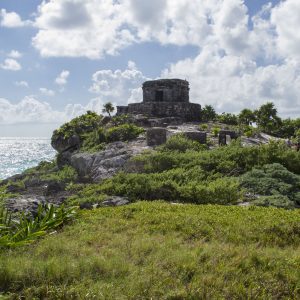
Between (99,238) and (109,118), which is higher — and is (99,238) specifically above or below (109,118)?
below

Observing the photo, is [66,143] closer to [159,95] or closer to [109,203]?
[159,95]

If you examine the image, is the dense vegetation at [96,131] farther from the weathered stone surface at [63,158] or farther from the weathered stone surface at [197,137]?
the weathered stone surface at [197,137]

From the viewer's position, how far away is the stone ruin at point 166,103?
112 feet

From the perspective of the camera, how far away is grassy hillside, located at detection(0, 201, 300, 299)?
196 inches

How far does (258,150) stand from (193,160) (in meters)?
2.74

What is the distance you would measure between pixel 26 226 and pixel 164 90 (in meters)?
30.0

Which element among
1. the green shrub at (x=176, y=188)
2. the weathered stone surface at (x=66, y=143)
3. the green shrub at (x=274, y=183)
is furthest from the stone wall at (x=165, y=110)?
the green shrub at (x=274, y=183)

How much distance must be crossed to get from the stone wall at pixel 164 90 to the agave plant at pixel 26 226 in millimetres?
27714

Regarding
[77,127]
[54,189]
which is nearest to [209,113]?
[77,127]

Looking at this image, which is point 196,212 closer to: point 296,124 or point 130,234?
point 130,234

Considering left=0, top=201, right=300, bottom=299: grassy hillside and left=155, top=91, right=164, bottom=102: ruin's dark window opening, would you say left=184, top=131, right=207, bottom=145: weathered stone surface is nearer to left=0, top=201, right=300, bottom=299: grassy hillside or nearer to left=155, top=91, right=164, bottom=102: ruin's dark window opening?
left=0, top=201, right=300, bottom=299: grassy hillside

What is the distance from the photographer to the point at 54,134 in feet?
99.6

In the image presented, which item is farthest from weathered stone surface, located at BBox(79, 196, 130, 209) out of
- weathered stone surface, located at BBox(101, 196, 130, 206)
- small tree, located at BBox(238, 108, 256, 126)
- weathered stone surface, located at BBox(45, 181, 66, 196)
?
small tree, located at BBox(238, 108, 256, 126)

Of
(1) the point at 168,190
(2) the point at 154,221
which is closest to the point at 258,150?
(1) the point at 168,190
